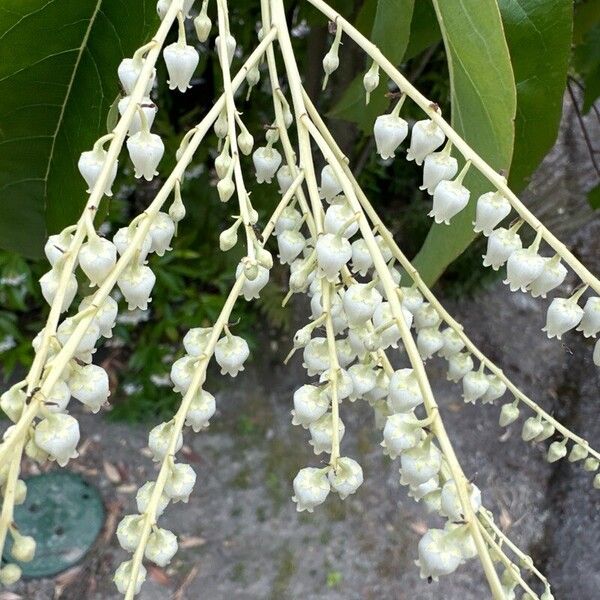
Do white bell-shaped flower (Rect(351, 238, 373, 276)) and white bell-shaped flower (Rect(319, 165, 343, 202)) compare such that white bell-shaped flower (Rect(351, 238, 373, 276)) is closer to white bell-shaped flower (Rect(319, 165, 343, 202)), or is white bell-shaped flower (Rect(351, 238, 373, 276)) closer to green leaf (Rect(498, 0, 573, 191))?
white bell-shaped flower (Rect(319, 165, 343, 202))

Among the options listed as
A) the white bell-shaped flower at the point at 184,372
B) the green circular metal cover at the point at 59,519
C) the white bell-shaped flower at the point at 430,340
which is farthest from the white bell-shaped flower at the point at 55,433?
the green circular metal cover at the point at 59,519

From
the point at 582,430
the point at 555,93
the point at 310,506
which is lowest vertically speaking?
the point at 582,430

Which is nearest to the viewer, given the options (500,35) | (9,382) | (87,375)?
(87,375)

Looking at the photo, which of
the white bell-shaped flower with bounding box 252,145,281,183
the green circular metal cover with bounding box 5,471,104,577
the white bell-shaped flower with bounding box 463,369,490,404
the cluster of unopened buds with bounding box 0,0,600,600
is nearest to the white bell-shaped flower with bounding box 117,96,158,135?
the cluster of unopened buds with bounding box 0,0,600,600

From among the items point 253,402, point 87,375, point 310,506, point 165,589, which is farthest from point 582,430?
point 87,375

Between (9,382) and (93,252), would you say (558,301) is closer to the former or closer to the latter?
(93,252)

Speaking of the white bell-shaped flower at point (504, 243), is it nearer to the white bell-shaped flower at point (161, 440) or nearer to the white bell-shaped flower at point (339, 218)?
the white bell-shaped flower at point (339, 218)

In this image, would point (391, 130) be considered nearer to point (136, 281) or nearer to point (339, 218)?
point (339, 218)
